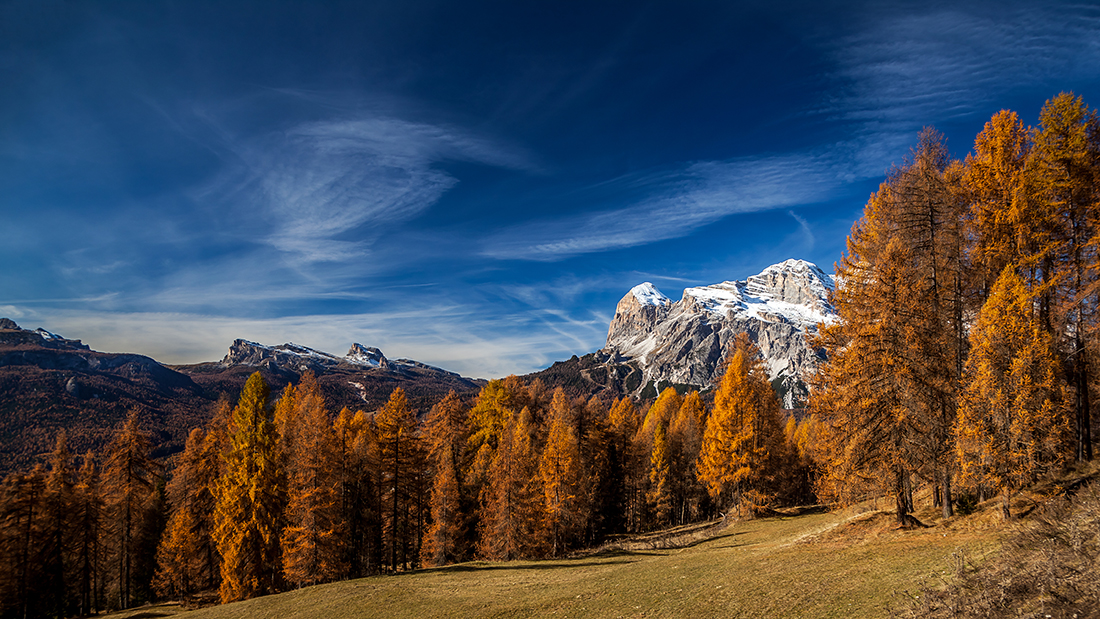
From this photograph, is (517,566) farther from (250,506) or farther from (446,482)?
(250,506)

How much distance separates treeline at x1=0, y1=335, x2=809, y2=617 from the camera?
1219 inches

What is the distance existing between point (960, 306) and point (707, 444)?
2054cm

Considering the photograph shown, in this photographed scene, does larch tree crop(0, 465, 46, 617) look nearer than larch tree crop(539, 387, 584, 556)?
Yes

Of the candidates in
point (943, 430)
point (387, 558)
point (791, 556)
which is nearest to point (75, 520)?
point (387, 558)

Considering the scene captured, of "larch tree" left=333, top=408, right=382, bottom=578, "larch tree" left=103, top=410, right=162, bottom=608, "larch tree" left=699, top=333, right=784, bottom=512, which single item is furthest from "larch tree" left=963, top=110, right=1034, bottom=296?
"larch tree" left=103, top=410, right=162, bottom=608

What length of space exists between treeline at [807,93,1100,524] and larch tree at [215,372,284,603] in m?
32.8

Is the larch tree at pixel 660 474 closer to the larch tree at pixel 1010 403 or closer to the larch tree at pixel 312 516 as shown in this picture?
the larch tree at pixel 312 516

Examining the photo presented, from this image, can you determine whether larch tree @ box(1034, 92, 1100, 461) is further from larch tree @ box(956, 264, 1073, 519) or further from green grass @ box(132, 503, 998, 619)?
green grass @ box(132, 503, 998, 619)

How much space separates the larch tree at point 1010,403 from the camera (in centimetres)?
1638

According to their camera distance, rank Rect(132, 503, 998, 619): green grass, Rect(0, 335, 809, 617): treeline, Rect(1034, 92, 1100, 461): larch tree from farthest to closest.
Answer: Rect(0, 335, 809, 617): treeline → Rect(1034, 92, 1100, 461): larch tree → Rect(132, 503, 998, 619): green grass

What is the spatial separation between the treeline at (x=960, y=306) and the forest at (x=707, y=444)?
0.09 m

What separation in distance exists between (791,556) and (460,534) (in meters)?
26.6

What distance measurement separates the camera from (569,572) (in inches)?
1068

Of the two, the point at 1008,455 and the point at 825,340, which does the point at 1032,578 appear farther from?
the point at 825,340
